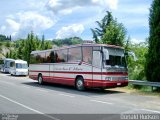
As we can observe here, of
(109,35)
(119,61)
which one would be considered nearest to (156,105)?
(119,61)

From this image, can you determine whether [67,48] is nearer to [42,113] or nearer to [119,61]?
[119,61]

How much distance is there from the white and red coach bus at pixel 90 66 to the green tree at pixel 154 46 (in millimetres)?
1674

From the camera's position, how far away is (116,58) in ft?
66.8

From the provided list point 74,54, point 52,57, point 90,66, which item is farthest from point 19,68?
point 90,66

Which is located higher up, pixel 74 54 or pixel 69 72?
pixel 74 54

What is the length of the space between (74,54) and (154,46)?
221 inches

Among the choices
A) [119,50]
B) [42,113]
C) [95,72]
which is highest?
[119,50]

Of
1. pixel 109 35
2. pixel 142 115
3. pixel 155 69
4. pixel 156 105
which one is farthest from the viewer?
pixel 109 35

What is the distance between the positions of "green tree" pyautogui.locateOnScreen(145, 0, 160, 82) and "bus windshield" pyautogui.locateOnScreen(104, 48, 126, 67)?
165cm

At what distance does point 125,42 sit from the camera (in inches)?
1178

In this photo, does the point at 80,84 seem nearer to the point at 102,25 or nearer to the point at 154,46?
the point at 154,46

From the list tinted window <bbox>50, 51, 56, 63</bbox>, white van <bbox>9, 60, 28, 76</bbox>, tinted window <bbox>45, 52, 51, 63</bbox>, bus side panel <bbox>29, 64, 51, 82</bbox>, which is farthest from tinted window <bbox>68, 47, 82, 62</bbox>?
white van <bbox>9, 60, 28, 76</bbox>

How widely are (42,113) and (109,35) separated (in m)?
17.7

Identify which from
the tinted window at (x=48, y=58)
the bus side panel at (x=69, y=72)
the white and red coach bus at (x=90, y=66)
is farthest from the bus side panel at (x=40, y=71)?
the bus side panel at (x=69, y=72)
